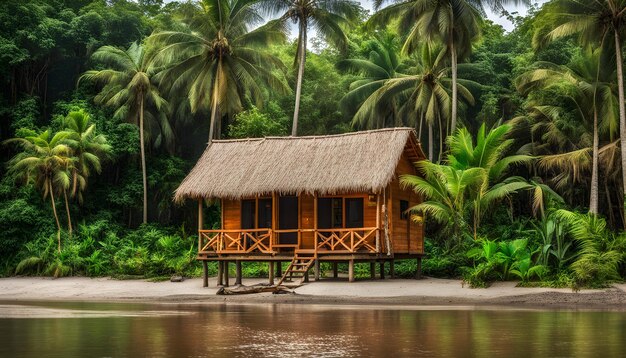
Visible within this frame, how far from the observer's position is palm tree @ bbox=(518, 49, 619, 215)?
25.5m

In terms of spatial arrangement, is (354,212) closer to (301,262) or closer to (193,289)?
(301,262)

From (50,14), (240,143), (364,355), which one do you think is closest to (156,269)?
(240,143)

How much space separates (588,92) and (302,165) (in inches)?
439

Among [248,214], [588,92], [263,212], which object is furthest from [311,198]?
[588,92]

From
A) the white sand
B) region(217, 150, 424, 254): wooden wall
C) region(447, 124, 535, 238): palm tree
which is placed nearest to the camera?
the white sand

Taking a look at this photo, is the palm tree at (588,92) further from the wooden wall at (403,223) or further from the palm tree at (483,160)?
the wooden wall at (403,223)

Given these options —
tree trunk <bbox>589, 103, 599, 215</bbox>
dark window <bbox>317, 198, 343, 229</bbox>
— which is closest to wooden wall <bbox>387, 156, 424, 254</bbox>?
dark window <bbox>317, 198, 343, 229</bbox>

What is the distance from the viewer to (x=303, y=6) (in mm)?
31344

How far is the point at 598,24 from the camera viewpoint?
2416 cm

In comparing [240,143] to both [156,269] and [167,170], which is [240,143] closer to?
[156,269]

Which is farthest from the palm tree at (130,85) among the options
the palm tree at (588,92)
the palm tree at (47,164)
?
the palm tree at (588,92)

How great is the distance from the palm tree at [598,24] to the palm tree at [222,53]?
37.2 ft

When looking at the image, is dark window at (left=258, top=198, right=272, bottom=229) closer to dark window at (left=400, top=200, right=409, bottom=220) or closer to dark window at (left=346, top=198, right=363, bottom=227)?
dark window at (left=346, top=198, right=363, bottom=227)

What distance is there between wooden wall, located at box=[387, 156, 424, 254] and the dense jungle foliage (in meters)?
0.65
